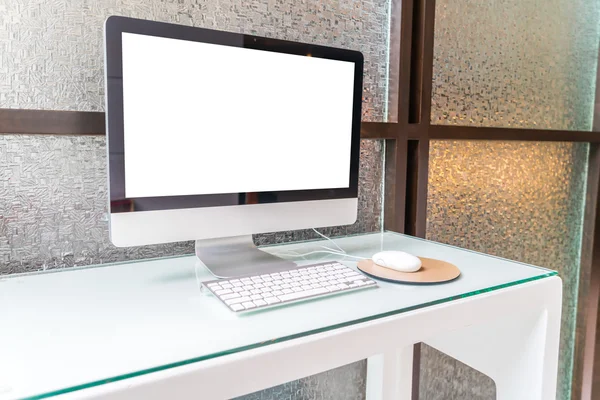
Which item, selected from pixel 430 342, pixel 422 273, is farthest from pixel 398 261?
pixel 430 342

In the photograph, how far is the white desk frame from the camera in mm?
497

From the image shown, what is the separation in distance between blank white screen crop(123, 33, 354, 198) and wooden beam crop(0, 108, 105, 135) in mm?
198

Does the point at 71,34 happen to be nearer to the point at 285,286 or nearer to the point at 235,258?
the point at 235,258

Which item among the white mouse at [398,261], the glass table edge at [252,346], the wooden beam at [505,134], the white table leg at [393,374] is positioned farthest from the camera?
the wooden beam at [505,134]

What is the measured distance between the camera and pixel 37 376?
1.50 ft

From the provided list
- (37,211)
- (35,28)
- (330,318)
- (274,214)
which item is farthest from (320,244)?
(35,28)

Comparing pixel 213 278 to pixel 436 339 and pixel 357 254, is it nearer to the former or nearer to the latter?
pixel 357 254

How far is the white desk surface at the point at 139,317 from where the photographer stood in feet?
1.57

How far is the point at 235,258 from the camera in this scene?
87 centimetres

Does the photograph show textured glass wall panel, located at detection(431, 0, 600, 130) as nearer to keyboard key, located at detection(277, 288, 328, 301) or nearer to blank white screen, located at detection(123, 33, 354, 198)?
blank white screen, located at detection(123, 33, 354, 198)

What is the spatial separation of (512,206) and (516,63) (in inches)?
19.9

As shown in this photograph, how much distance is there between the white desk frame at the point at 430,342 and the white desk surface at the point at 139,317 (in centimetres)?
1

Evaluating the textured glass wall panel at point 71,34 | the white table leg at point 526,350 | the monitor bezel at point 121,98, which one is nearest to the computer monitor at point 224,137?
the monitor bezel at point 121,98

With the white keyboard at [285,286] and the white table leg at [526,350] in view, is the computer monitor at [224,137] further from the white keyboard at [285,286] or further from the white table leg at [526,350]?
the white table leg at [526,350]
